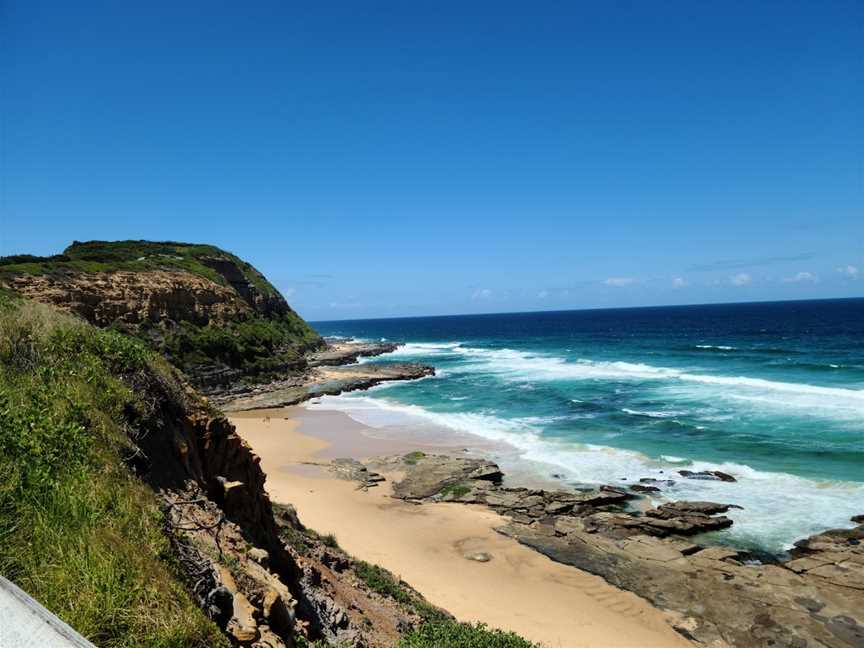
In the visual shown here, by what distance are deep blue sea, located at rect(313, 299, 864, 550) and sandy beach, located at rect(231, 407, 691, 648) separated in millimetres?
6515

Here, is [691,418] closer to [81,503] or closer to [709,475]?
[709,475]

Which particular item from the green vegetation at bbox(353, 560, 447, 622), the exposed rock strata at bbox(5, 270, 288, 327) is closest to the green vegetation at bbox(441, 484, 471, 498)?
the green vegetation at bbox(353, 560, 447, 622)

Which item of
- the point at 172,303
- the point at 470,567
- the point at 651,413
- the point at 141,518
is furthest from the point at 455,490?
the point at 172,303

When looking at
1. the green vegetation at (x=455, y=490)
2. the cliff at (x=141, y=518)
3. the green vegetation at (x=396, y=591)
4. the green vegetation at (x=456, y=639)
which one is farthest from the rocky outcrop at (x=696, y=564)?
the green vegetation at (x=456, y=639)

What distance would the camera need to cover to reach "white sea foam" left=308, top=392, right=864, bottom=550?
18562mm

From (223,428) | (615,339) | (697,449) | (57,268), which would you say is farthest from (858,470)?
(615,339)

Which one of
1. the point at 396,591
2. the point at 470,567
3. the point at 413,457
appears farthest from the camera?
the point at 413,457

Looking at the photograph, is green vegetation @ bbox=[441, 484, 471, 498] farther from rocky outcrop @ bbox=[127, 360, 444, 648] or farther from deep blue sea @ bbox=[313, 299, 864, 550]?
rocky outcrop @ bbox=[127, 360, 444, 648]

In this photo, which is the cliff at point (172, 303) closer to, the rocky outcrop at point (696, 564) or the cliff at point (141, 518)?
the rocky outcrop at point (696, 564)

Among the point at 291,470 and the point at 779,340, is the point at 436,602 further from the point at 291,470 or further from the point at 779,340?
the point at 779,340

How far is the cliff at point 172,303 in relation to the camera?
40.4 metres

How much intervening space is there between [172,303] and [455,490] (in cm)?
3783

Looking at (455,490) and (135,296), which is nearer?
(455,490)

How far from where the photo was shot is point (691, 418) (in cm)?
3459
